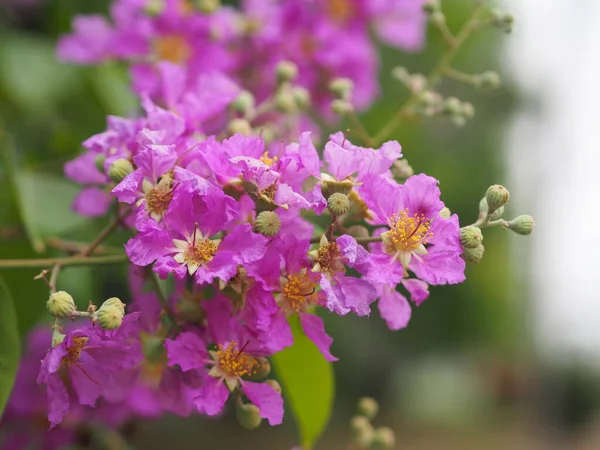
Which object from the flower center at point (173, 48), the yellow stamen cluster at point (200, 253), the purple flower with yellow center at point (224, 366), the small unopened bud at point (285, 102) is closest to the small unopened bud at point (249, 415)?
the purple flower with yellow center at point (224, 366)

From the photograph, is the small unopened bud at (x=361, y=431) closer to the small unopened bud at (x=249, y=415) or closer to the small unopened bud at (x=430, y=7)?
the small unopened bud at (x=249, y=415)

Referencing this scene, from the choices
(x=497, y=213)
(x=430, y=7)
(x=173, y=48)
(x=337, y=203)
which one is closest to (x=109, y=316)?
(x=337, y=203)

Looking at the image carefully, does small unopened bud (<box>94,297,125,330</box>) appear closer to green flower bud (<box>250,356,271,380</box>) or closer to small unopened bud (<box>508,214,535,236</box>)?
green flower bud (<box>250,356,271,380</box>)

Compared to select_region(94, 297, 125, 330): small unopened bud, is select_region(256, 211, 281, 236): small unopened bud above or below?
above

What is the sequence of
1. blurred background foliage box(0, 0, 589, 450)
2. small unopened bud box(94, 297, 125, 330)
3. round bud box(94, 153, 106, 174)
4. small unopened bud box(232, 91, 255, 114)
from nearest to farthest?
small unopened bud box(94, 297, 125, 330), round bud box(94, 153, 106, 174), small unopened bud box(232, 91, 255, 114), blurred background foliage box(0, 0, 589, 450)

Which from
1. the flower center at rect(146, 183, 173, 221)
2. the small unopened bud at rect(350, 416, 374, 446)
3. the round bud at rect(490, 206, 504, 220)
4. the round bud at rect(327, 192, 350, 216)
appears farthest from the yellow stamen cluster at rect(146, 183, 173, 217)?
the small unopened bud at rect(350, 416, 374, 446)

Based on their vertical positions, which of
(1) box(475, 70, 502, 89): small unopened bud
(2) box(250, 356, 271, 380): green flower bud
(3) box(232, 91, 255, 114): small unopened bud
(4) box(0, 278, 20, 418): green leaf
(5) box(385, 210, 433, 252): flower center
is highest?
(5) box(385, 210, 433, 252): flower center

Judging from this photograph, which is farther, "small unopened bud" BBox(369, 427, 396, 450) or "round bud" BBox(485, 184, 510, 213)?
"small unopened bud" BBox(369, 427, 396, 450)

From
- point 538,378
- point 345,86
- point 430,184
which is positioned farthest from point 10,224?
point 538,378
